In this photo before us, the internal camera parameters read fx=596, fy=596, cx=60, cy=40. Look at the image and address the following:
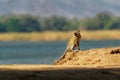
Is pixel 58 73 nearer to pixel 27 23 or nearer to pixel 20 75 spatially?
pixel 20 75

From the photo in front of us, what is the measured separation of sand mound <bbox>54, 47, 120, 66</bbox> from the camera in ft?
52.9

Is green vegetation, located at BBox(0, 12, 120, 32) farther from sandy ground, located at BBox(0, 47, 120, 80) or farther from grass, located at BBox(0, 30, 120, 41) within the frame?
sandy ground, located at BBox(0, 47, 120, 80)

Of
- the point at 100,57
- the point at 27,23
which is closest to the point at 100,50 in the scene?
the point at 100,57

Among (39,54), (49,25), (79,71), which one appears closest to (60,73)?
(79,71)

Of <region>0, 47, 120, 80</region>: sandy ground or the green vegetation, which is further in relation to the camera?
the green vegetation

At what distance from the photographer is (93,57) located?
655 inches

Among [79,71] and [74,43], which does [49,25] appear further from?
[79,71]

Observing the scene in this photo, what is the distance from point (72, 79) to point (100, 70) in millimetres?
1400

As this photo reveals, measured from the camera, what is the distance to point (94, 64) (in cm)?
1595

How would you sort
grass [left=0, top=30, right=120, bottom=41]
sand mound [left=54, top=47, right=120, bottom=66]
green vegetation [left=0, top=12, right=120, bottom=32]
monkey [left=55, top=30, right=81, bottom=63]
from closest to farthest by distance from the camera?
sand mound [left=54, top=47, right=120, bottom=66] < monkey [left=55, top=30, right=81, bottom=63] < grass [left=0, top=30, right=120, bottom=41] < green vegetation [left=0, top=12, right=120, bottom=32]

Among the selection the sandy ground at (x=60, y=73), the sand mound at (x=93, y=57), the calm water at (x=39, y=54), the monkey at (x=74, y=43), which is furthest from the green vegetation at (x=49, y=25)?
the sandy ground at (x=60, y=73)

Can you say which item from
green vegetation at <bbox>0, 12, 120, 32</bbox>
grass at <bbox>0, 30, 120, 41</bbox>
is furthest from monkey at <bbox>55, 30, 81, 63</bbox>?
green vegetation at <bbox>0, 12, 120, 32</bbox>

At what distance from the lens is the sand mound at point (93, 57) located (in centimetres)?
1611

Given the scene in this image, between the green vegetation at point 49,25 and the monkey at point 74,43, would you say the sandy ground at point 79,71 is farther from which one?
the green vegetation at point 49,25
